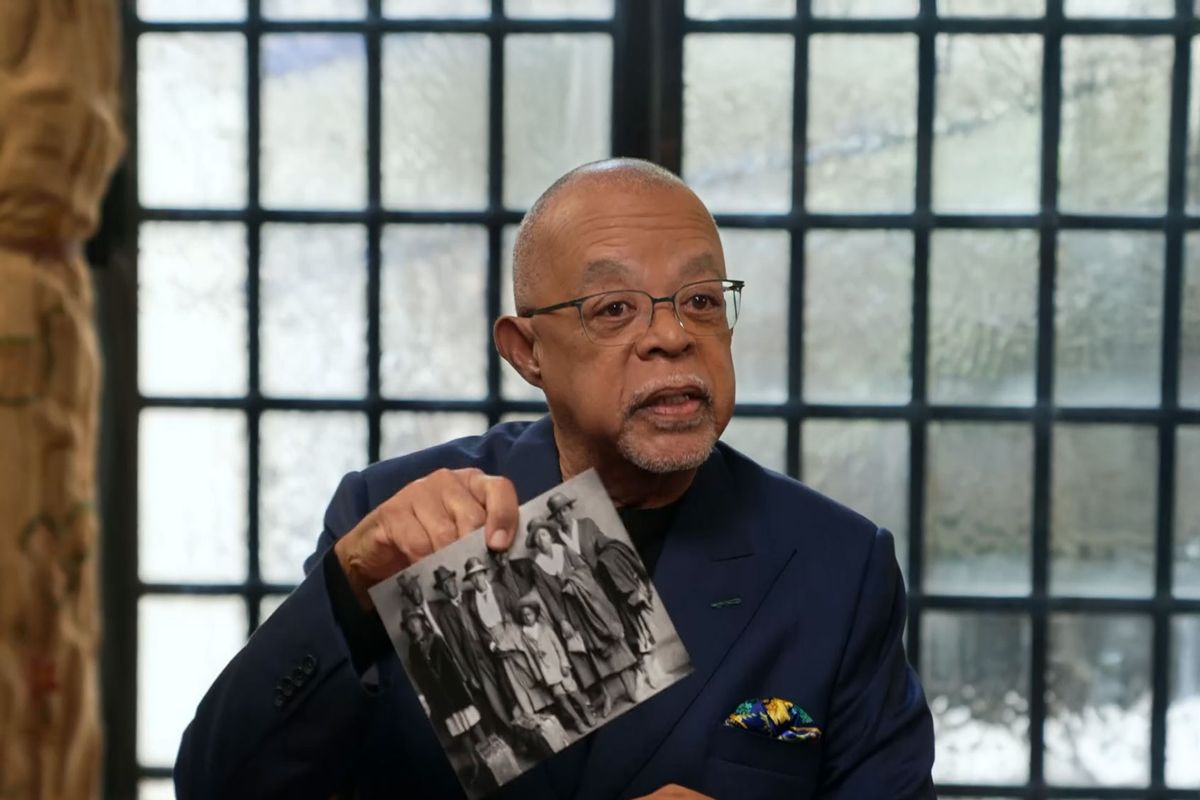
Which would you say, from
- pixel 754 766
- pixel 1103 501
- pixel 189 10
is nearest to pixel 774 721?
pixel 754 766

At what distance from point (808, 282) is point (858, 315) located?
0.43 feet

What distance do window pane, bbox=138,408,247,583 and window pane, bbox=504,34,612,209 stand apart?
865 millimetres

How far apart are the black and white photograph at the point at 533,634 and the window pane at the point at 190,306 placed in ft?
5.92

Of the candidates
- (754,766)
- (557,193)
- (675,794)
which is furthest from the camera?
(557,193)

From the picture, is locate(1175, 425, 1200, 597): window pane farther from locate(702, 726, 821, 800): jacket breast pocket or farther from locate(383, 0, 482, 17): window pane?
locate(383, 0, 482, 17): window pane

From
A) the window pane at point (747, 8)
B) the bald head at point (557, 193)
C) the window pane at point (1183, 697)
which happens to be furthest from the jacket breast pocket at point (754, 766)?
the window pane at point (747, 8)

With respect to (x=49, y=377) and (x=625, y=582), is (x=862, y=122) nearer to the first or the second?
(x=625, y=582)

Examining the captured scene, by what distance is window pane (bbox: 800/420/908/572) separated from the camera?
2941mm

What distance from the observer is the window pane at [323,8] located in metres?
2.90

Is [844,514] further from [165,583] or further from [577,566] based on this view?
[165,583]

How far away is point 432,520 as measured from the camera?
1.36 meters

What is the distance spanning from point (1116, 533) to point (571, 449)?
1.61 meters

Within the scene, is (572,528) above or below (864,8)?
below

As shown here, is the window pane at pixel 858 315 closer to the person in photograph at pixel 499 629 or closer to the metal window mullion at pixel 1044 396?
the metal window mullion at pixel 1044 396
